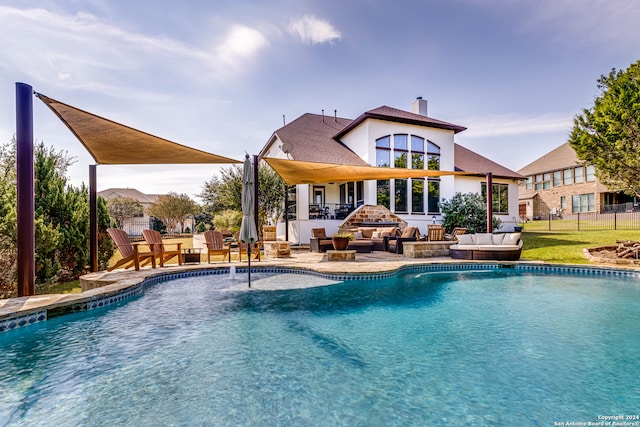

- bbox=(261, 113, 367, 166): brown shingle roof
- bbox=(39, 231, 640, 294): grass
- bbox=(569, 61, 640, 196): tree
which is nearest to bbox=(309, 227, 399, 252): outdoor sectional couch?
bbox=(261, 113, 367, 166): brown shingle roof

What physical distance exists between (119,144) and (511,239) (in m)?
11.6

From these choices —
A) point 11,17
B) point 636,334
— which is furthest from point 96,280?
point 636,334

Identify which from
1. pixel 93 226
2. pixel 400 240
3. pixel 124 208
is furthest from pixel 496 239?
pixel 124 208

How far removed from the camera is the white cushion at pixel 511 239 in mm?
10242

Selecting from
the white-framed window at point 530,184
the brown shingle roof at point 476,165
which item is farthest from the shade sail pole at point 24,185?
the white-framed window at point 530,184

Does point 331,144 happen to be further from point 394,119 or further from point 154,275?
point 154,275

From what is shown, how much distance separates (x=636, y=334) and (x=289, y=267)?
22.2ft

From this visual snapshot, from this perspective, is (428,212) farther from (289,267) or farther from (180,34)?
(180,34)

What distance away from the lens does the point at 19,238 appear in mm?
4977

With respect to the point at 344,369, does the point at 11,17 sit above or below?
above

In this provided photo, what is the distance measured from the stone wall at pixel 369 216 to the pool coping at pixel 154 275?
6559 mm

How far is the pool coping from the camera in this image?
15.2 feet

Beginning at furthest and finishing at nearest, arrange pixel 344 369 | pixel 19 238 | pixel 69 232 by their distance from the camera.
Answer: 1. pixel 69 232
2. pixel 19 238
3. pixel 344 369

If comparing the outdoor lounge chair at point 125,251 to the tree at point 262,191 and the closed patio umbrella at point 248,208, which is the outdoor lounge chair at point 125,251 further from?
the tree at point 262,191
